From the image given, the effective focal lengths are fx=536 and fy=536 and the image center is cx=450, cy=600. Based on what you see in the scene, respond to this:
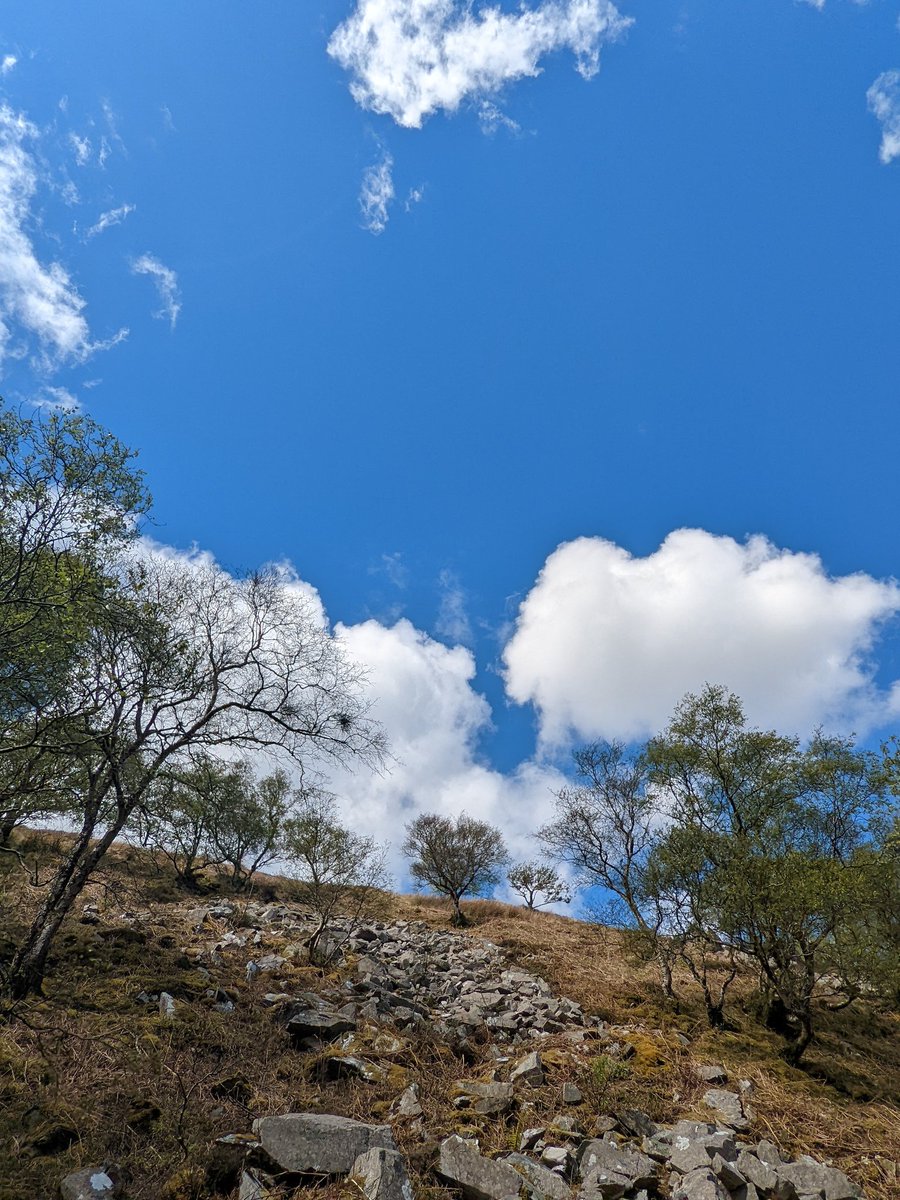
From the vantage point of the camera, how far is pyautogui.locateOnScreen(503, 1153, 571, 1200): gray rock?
5312 mm

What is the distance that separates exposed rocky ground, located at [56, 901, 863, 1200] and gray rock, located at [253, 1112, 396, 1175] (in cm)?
1

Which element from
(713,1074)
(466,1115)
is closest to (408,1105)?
(466,1115)

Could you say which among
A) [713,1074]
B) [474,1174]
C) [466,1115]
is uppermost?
[713,1074]

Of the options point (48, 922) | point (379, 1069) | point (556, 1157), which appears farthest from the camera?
point (48, 922)

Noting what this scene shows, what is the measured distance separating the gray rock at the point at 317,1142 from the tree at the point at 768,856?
9270 mm

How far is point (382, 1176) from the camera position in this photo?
16.0ft

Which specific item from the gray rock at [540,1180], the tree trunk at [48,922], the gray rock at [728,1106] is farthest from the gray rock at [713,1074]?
the tree trunk at [48,922]

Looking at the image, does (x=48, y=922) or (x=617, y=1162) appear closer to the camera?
(x=617, y=1162)

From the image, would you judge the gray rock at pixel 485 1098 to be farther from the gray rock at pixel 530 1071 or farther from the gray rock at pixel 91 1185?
the gray rock at pixel 91 1185

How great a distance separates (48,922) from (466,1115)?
803 centimetres

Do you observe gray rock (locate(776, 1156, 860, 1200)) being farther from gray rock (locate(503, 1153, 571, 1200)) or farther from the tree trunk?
the tree trunk

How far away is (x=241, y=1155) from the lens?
17.9 feet

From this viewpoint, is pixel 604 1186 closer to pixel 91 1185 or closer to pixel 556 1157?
pixel 556 1157

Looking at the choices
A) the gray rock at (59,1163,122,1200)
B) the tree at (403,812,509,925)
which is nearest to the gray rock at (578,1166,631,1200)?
the gray rock at (59,1163,122,1200)
